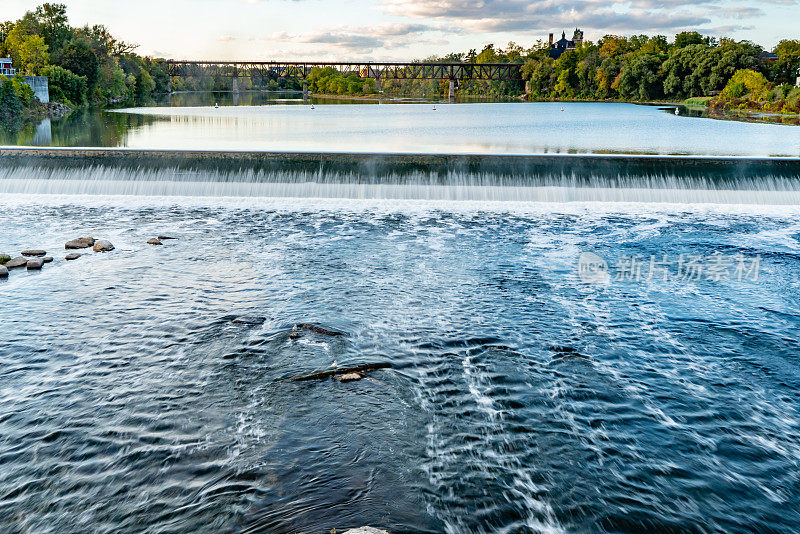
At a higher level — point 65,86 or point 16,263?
point 65,86

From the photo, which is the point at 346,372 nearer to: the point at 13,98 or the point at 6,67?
the point at 13,98

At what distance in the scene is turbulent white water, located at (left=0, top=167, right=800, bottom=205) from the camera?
1705 cm

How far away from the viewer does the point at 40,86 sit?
57.6 metres

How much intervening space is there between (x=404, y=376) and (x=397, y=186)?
11.2m

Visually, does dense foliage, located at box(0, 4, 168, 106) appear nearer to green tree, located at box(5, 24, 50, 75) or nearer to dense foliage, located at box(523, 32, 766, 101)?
green tree, located at box(5, 24, 50, 75)

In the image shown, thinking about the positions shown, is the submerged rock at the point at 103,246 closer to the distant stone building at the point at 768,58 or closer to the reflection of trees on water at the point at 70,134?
the reflection of trees on water at the point at 70,134

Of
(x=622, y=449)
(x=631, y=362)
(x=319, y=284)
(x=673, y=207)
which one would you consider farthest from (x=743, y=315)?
(x=673, y=207)

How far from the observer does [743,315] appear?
30.1ft

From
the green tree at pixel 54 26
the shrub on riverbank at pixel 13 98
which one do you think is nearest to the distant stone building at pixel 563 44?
the green tree at pixel 54 26

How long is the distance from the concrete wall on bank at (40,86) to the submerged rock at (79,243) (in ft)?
171

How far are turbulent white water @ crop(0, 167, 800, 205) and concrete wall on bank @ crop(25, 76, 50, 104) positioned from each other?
45.0m

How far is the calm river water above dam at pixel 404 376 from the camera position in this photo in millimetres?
5047

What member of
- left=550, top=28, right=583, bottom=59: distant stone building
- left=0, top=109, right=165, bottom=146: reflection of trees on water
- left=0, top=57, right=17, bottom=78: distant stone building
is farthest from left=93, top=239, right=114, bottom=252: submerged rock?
left=550, top=28, right=583, bottom=59: distant stone building

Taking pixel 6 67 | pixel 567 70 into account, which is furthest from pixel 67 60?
pixel 567 70
